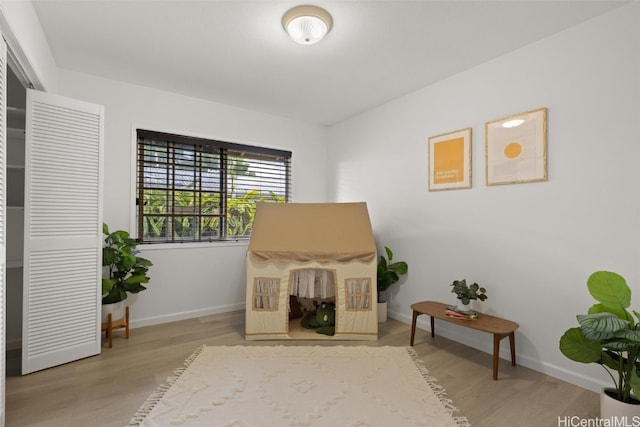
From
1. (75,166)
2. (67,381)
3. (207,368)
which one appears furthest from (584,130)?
(67,381)

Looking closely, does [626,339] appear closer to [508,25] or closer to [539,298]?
[539,298]

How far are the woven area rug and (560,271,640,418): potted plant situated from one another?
0.75 metres

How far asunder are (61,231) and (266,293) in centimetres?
171

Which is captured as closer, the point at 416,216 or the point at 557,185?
the point at 557,185

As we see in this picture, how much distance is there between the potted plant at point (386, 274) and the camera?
11.4 feet

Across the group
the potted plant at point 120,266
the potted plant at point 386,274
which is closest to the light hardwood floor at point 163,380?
the potted plant at point 120,266

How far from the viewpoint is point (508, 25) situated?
227 cm

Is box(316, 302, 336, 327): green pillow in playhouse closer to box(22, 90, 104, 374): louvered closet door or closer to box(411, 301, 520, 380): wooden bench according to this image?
box(411, 301, 520, 380): wooden bench

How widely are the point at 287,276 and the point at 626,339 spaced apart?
2328 millimetres

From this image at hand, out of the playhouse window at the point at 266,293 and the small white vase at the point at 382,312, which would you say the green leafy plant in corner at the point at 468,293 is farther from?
the playhouse window at the point at 266,293

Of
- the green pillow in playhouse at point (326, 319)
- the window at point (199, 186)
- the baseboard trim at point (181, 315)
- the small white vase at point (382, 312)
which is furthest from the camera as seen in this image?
the small white vase at point (382, 312)

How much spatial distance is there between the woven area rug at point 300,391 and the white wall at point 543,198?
0.94 m

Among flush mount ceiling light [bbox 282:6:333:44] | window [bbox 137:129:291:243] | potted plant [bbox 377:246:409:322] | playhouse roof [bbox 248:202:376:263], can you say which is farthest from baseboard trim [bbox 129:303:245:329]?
flush mount ceiling light [bbox 282:6:333:44]

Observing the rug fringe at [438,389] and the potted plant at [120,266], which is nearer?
the rug fringe at [438,389]
